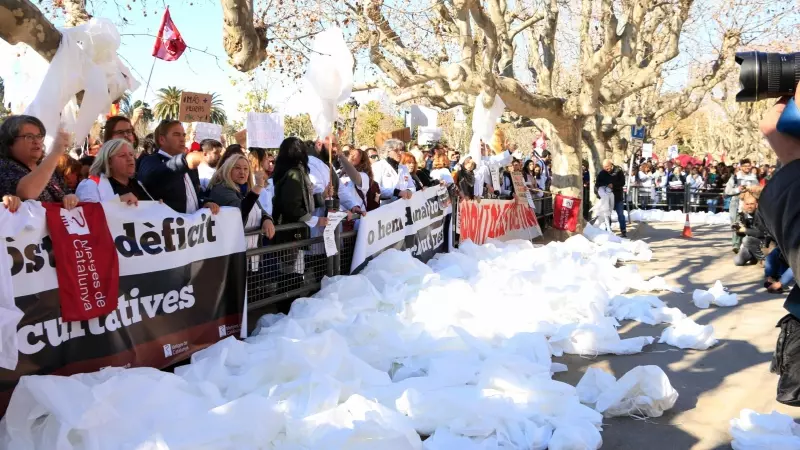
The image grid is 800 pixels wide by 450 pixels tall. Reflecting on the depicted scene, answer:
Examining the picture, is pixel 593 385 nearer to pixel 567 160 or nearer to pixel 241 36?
pixel 241 36

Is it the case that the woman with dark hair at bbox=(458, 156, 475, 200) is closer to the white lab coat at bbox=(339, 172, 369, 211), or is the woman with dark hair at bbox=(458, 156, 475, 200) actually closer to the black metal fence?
the white lab coat at bbox=(339, 172, 369, 211)

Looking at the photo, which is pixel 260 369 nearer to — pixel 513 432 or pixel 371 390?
pixel 371 390

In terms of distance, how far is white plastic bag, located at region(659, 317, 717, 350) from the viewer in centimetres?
714

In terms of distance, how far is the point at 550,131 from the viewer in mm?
18812

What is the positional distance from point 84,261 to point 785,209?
4111 millimetres

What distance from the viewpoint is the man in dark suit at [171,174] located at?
5859 millimetres

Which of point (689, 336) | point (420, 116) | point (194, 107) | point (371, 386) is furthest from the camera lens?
point (420, 116)

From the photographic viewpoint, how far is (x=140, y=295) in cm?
510

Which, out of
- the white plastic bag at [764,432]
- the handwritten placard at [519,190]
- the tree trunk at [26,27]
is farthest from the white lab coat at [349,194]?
the handwritten placard at [519,190]

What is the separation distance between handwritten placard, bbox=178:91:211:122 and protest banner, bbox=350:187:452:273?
150 inches

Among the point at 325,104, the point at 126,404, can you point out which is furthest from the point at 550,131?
the point at 126,404

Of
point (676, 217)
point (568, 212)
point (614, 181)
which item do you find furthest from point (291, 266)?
point (676, 217)

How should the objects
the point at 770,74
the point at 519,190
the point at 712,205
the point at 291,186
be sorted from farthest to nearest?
the point at 712,205, the point at 519,190, the point at 291,186, the point at 770,74

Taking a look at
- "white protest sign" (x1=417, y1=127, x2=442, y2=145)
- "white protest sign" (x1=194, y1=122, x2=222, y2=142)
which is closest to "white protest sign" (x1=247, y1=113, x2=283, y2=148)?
"white protest sign" (x1=194, y1=122, x2=222, y2=142)
